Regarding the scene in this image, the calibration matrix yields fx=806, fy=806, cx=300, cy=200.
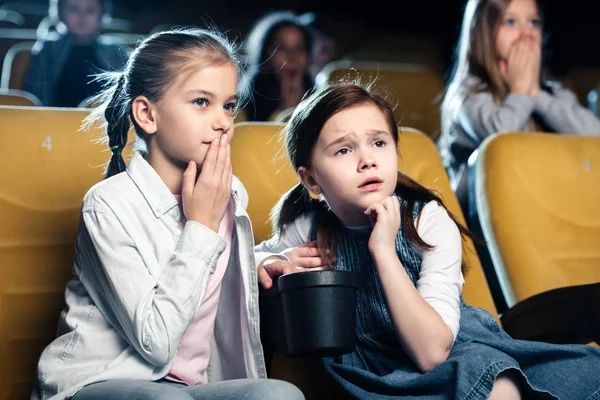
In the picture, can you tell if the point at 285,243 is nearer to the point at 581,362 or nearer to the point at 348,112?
the point at 348,112

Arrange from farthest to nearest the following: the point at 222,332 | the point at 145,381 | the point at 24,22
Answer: the point at 24,22, the point at 222,332, the point at 145,381

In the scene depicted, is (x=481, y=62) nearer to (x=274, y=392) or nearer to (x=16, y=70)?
(x=274, y=392)

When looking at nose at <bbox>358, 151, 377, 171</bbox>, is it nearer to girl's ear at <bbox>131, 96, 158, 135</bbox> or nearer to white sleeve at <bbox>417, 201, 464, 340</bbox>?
white sleeve at <bbox>417, 201, 464, 340</bbox>

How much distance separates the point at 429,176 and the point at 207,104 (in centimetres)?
66

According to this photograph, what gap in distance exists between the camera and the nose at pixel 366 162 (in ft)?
4.22

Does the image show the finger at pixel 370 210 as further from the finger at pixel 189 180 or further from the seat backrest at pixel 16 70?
the seat backrest at pixel 16 70

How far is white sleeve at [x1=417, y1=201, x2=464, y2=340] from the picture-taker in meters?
1.24

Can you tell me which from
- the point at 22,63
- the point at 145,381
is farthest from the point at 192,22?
the point at 145,381

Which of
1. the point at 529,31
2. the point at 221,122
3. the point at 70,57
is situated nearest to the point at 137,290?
the point at 221,122

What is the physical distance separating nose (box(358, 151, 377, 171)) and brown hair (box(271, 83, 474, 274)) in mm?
99

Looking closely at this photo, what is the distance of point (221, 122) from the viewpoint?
124cm

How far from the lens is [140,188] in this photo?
48.9 inches

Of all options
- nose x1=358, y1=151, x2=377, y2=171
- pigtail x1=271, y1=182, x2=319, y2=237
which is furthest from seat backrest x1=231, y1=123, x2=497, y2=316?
nose x1=358, y1=151, x2=377, y2=171

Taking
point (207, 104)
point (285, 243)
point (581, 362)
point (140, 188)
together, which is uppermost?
point (207, 104)
